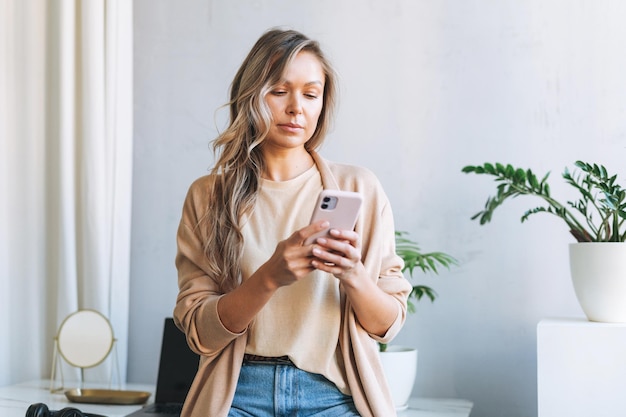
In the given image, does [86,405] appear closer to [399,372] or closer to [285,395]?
[399,372]

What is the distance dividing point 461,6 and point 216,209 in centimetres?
119

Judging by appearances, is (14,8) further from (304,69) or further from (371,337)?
(371,337)

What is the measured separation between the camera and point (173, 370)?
2287 mm

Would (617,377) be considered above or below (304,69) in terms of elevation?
below

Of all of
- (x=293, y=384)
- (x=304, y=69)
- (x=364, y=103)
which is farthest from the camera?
(x=364, y=103)

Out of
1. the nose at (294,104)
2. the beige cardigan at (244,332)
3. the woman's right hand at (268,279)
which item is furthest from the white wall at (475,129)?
the woman's right hand at (268,279)

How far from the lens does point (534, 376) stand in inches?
88.3

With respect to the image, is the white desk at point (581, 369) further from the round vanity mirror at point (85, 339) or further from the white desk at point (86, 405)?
the round vanity mirror at point (85, 339)

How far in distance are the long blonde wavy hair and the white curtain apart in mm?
1084

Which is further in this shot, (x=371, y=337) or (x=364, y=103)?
(x=364, y=103)

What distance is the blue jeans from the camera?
1.33 m

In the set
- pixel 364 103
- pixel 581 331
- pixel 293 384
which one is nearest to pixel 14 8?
pixel 364 103

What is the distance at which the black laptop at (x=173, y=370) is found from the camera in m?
2.26

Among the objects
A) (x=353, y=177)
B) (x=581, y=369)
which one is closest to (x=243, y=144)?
(x=353, y=177)
